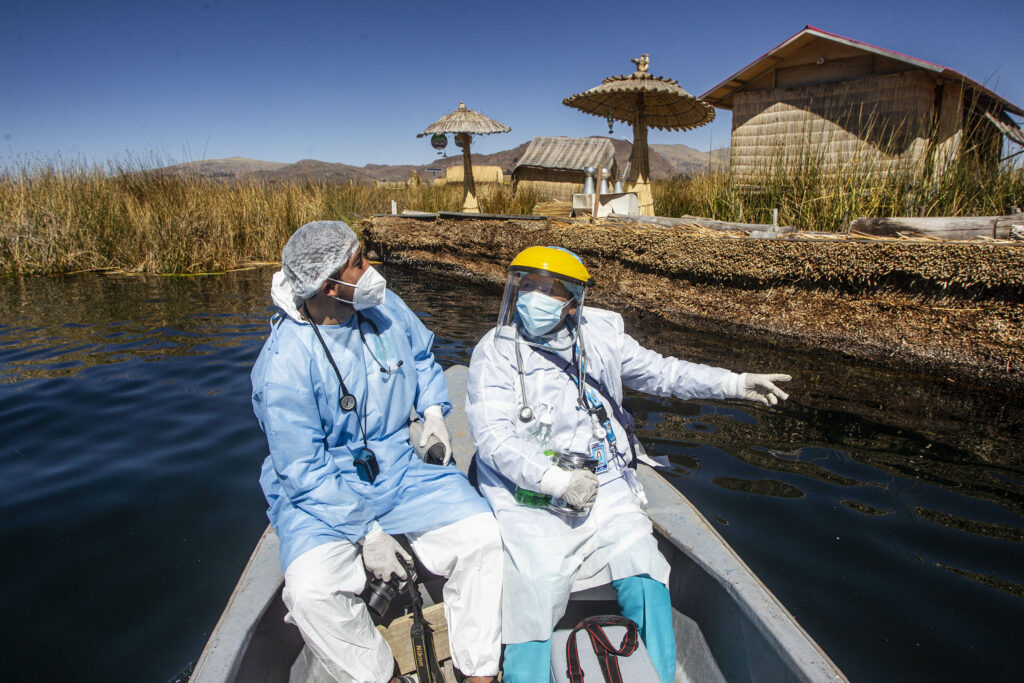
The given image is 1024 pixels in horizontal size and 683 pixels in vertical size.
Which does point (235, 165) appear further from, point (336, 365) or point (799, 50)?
point (336, 365)

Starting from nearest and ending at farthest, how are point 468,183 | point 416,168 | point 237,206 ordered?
1. point 237,206
2. point 468,183
3. point 416,168

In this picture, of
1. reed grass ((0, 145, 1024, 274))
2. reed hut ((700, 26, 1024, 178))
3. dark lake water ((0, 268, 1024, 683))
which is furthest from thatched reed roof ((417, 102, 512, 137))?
dark lake water ((0, 268, 1024, 683))

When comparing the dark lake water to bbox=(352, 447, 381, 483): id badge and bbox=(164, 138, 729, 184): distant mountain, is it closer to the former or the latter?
bbox=(352, 447, 381, 483): id badge

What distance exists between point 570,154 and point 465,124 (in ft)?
41.7

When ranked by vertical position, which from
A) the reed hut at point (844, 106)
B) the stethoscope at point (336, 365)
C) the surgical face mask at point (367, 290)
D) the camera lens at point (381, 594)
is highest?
the reed hut at point (844, 106)

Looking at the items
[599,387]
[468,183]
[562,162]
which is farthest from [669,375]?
[562,162]

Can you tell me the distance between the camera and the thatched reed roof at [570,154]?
28172mm

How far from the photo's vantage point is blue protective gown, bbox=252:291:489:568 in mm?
2445

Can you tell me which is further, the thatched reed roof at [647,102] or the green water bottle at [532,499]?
the thatched reed roof at [647,102]

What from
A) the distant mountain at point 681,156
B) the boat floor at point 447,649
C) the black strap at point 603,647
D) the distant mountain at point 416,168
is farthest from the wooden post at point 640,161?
the distant mountain at point 681,156

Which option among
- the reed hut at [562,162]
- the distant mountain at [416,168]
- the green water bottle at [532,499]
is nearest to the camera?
the green water bottle at [532,499]

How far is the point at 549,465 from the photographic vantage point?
2.54 metres

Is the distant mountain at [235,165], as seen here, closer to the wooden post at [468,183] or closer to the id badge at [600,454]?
the wooden post at [468,183]

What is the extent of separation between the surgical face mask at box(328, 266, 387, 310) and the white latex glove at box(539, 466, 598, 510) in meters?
1.19
